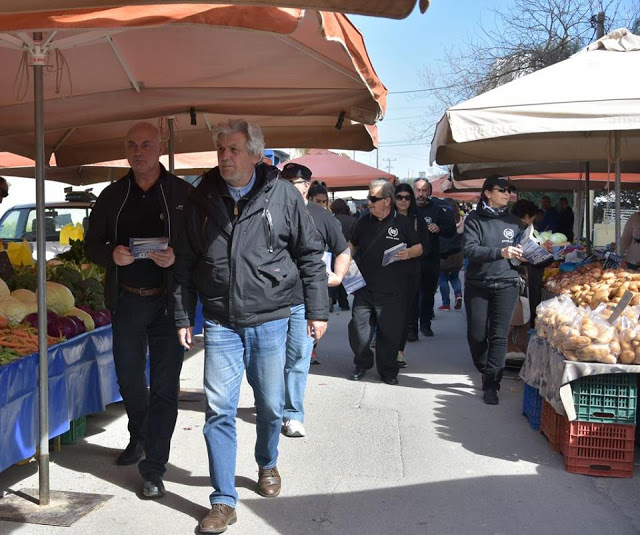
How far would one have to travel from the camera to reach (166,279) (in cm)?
528

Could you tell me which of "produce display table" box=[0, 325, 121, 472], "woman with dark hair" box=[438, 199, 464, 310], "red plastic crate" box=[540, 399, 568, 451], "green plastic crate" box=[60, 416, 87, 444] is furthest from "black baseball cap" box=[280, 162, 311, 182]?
"woman with dark hair" box=[438, 199, 464, 310]

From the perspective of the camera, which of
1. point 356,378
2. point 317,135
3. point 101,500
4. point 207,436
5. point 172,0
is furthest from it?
point 356,378

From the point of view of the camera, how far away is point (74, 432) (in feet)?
20.7

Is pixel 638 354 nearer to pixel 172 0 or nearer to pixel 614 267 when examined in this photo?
pixel 614 267

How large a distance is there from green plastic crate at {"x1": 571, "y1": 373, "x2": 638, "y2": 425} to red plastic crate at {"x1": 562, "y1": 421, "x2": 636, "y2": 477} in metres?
0.05

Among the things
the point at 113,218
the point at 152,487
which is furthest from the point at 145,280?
the point at 152,487

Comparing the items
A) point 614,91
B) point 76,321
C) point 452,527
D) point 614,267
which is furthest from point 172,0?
point 614,267

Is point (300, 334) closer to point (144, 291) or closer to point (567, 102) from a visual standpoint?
point (144, 291)

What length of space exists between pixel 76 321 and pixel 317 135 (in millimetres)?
2858

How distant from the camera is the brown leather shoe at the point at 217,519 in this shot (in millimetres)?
4559

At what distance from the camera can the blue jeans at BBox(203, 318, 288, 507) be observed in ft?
15.1

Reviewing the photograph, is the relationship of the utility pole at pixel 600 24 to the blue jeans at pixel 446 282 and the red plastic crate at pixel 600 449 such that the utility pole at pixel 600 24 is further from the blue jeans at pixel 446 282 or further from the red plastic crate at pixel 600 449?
the red plastic crate at pixel 600 449

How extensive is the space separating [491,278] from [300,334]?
221 cm

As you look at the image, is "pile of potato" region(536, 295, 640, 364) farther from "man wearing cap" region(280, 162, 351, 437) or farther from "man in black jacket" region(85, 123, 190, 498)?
"man in black jacket" region(85, 123, 190, 498)
